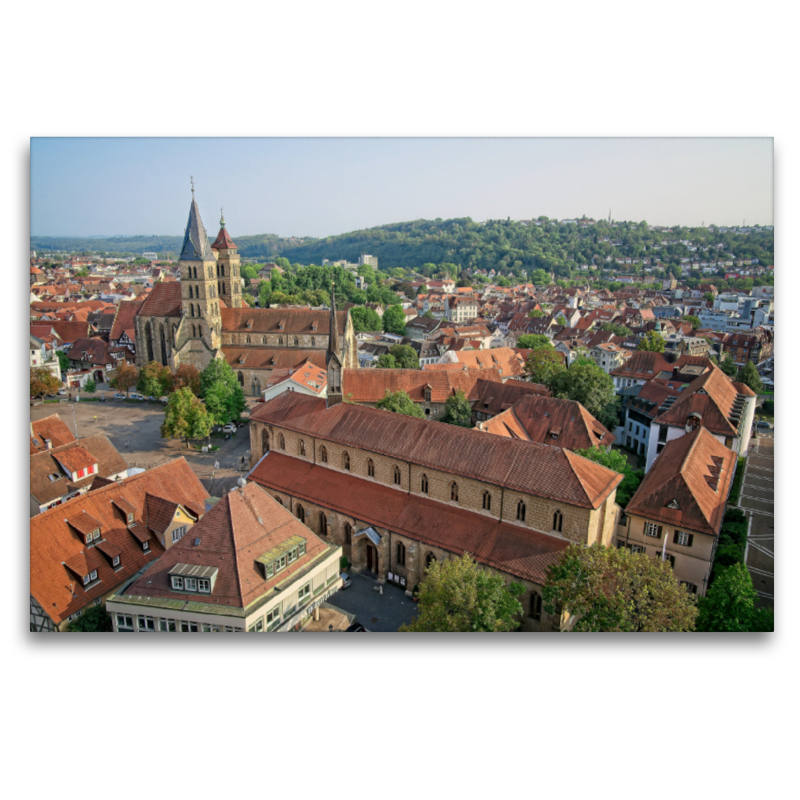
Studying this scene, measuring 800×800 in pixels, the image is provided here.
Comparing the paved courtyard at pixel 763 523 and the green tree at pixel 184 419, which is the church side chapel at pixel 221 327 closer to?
the green tree at pixel 184 419

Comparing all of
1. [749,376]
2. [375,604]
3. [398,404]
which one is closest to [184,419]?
Result: [398,404]

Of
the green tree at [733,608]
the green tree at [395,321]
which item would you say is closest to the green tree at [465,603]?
the green tree at [733,608]

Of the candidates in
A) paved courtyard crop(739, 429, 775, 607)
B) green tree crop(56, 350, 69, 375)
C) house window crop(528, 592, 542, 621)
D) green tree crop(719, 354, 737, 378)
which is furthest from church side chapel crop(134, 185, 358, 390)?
paved courtyard crop(739, 429, 775, 607)

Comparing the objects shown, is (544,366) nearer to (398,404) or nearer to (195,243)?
(398,404)

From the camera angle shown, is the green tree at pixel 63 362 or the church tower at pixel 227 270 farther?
the church tower at pixel 227 270

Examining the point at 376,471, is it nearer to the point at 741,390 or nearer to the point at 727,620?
the point at 727,620
